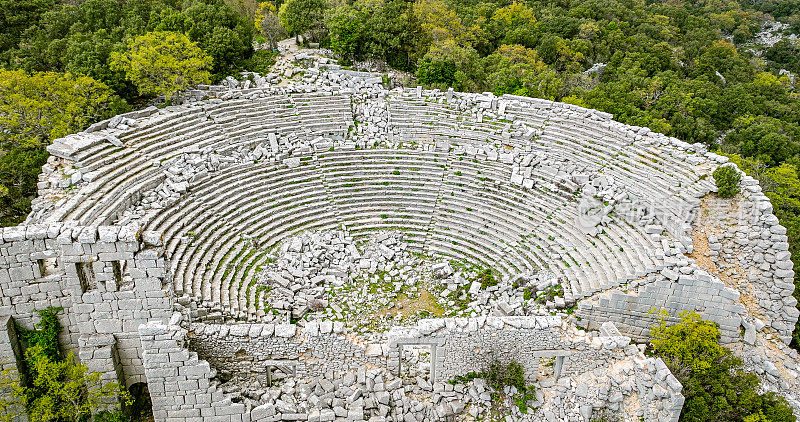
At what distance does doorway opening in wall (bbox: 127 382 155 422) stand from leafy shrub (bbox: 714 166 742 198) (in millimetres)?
22469

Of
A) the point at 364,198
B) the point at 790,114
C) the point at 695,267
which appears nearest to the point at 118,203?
the point at 364,198

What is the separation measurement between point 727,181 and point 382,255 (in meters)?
14.4

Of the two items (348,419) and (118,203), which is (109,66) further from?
(348,419)

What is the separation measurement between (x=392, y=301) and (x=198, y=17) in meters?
22.6

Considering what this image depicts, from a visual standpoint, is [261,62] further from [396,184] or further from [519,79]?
[519,79]

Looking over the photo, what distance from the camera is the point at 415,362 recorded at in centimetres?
1759

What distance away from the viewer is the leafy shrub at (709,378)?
15.1 meters

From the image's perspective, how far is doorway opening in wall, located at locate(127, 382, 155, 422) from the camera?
53.6ft

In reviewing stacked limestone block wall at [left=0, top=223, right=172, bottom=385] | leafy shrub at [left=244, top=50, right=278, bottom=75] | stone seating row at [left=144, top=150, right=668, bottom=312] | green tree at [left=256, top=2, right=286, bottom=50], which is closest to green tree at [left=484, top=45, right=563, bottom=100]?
stone seating row at [left=144, top=150, right=668, bottom=312]

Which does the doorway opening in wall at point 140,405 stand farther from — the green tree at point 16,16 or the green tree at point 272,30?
the green tree at point 16,16

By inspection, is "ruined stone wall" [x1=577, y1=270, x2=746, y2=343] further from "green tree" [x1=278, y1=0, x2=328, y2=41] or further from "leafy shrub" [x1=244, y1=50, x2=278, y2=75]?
"green tree" [x1=278, y1=0, x2=328, y2=41]

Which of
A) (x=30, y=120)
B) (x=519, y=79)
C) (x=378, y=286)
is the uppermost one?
(x=519, y=79)

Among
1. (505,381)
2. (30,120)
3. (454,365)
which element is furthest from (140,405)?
(30,120)

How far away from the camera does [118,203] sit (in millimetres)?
19062
